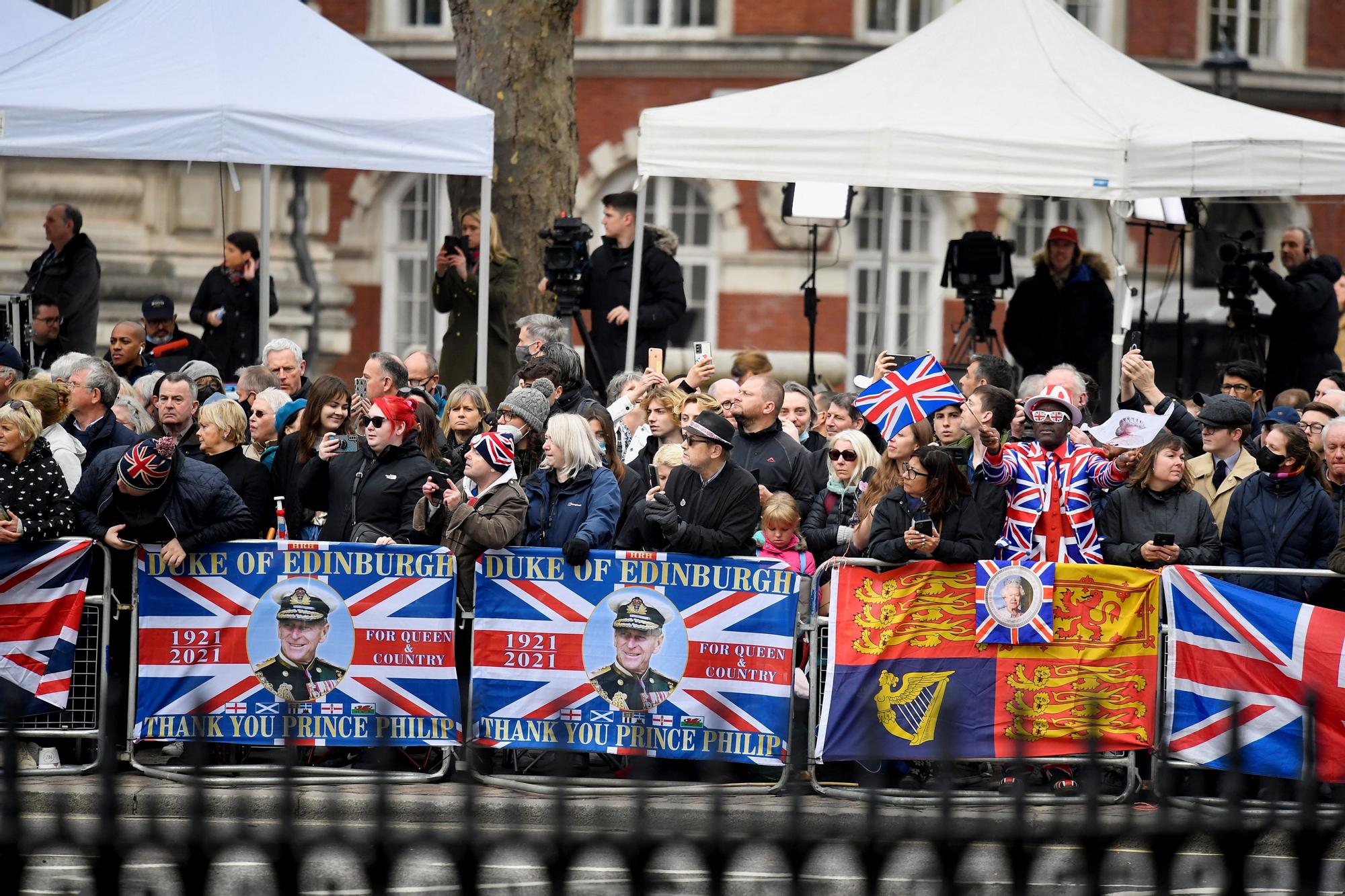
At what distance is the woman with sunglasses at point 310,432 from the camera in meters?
9.34

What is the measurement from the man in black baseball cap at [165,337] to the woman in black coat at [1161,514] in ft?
21.8

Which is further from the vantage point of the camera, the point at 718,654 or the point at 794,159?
the point at 794,159

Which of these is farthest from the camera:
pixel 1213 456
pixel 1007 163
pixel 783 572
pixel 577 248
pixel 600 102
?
pixel 600 102

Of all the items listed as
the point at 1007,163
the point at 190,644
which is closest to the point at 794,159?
the point at 1007,163

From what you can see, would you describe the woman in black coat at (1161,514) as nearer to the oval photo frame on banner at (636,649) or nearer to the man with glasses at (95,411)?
the oval photo frame on banner at (636,649)

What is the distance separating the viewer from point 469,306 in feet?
43.8

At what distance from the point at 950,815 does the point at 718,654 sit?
17.6ft

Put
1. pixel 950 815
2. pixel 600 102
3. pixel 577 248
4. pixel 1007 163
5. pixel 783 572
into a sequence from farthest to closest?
pixel 600 102 < pixel 577 248 < pixel 1007 163 < pixel 783 572 < pixel 950 815

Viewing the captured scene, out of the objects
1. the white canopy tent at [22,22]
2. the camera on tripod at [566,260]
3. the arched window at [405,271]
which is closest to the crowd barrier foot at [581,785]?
the camera on tripod at [566,260]

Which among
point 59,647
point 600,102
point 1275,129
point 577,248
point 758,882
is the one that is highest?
point 600,102

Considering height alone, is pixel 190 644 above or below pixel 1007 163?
below

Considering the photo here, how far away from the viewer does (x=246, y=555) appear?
8391 mm

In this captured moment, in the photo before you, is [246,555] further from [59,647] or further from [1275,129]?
[1275,129]

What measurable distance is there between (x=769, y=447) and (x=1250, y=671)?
8.60ft
